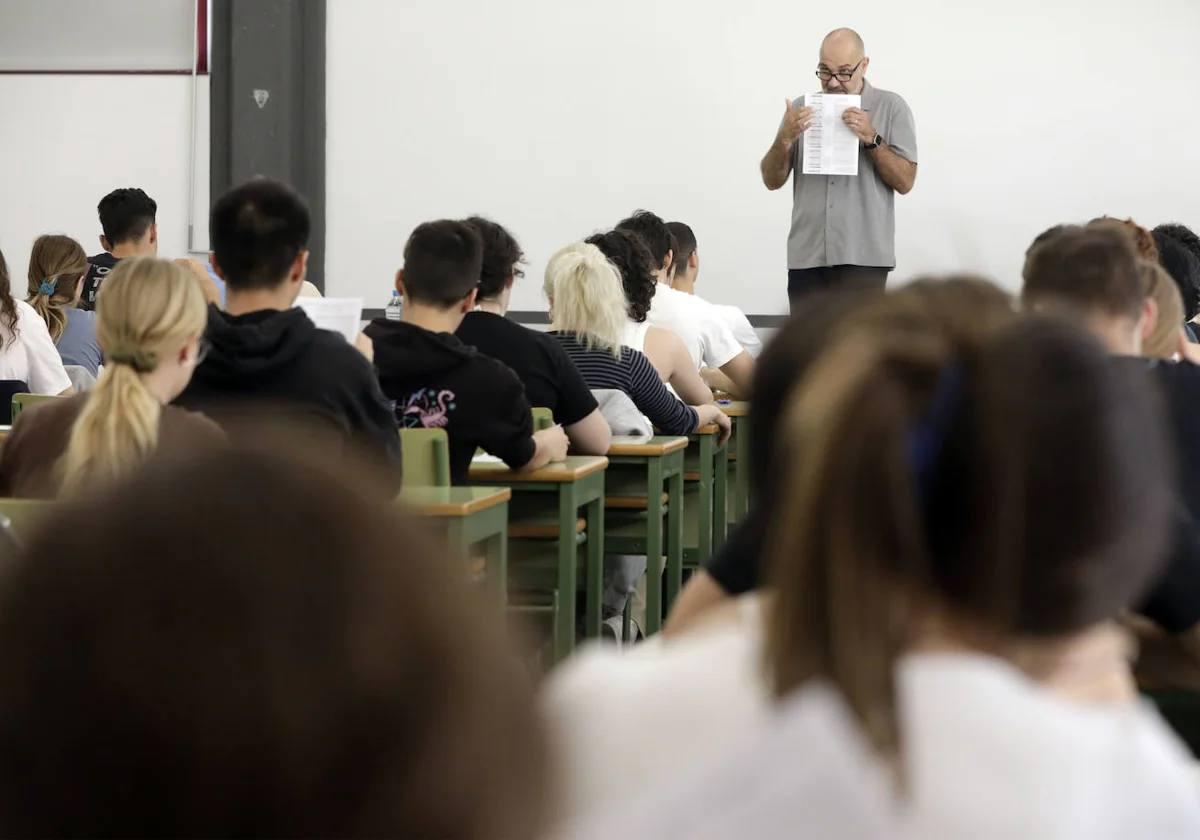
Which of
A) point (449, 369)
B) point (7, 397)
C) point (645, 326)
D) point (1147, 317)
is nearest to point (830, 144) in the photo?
A: point (645, 326)

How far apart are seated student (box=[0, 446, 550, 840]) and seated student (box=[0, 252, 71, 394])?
15.6 feet

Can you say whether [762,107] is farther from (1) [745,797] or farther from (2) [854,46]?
(1) [745,797]

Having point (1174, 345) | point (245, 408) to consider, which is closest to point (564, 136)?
point (245, 408)

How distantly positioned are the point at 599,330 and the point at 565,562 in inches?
49.3

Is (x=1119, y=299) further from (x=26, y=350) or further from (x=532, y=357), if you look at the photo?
(x=26, y=350)

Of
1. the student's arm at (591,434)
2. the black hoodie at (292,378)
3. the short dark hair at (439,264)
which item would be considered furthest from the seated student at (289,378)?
the student's arm at (591,434)

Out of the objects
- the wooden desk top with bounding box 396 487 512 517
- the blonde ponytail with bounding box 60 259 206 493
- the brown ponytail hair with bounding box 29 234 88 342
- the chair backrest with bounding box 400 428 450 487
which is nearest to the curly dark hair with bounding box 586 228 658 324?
the brown ponytail hair with bounding box 29 234 88 342

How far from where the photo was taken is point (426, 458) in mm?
3305

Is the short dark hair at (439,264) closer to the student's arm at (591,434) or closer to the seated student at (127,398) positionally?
the student's arm at (591,434)

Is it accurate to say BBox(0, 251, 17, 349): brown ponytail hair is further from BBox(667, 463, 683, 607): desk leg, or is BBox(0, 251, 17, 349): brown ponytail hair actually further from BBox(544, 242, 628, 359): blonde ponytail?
BBox(667, 463, 683, 607): desk leg

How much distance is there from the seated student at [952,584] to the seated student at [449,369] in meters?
2.75

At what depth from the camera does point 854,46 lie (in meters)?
6.16

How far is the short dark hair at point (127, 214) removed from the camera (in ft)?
22.0

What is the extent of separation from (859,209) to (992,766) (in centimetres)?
566
